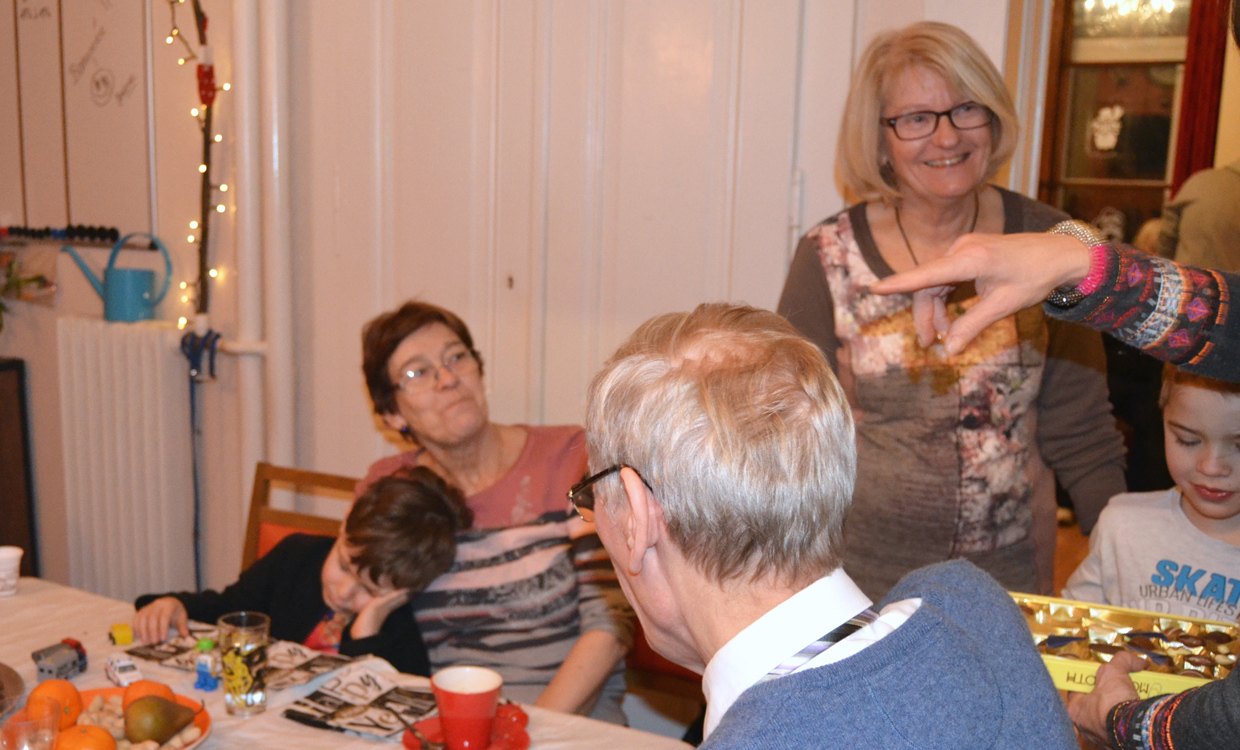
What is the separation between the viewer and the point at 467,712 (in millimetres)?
1333

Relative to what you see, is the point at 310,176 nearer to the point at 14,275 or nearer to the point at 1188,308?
the point at 14,275

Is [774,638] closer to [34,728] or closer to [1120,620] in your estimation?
[1120,620]

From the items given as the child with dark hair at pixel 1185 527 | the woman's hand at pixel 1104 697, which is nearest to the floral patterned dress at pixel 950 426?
the child with dark hair at pixel 1185 527

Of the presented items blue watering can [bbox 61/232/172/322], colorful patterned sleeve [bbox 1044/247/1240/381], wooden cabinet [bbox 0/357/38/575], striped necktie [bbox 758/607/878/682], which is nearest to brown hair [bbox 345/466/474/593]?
striped necktie [bbox 758/607/878/682]

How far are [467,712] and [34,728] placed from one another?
536 mm

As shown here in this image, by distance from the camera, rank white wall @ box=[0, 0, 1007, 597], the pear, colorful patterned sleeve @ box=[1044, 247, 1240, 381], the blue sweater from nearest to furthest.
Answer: the blue sweater
colorful patterned sleeve @ box=[1044, 247, 1240, 381]
the pear
white wall @ box=[0, 0, 1007, 597]

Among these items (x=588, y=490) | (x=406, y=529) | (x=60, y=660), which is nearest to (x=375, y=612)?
(x=406, y=529)

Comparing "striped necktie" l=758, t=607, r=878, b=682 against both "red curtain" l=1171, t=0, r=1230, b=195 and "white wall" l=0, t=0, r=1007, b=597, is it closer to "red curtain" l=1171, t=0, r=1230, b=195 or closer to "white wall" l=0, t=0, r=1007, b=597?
"white wall" l=0, t=0, r=1007, b=597

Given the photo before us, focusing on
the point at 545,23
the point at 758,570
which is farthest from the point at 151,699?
the point at 545,23

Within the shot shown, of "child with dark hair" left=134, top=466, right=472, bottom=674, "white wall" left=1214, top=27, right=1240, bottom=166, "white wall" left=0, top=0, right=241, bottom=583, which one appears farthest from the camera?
"white wall" left=1214, top=27, right=1240, bottom=166

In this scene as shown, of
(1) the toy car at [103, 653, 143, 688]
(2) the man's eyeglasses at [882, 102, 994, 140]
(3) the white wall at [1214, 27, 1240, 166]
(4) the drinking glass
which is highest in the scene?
(3) the white wall at [1214, 27, 1240, 166]

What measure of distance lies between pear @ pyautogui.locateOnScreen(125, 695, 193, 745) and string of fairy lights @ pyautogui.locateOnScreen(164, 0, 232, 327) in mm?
2134

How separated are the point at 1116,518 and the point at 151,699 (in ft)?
5.00

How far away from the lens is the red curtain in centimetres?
437
